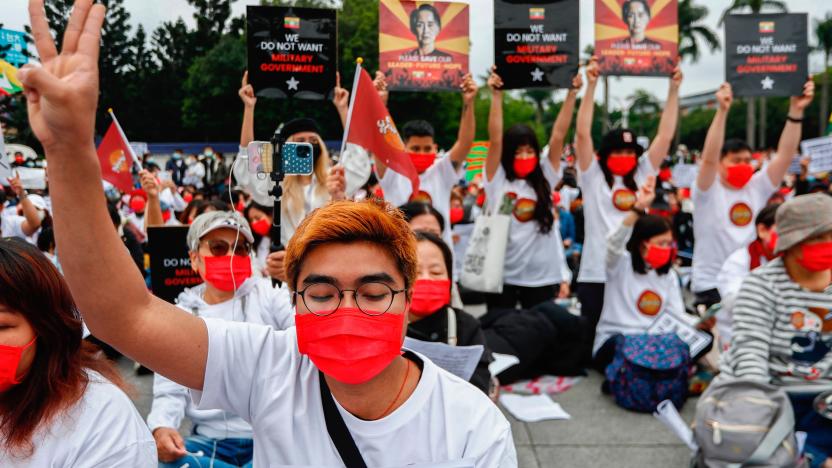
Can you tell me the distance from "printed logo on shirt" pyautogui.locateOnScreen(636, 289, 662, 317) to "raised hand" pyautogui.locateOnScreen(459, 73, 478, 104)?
206 cm

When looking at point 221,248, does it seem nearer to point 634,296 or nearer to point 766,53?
point 634,296

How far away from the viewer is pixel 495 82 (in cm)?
557

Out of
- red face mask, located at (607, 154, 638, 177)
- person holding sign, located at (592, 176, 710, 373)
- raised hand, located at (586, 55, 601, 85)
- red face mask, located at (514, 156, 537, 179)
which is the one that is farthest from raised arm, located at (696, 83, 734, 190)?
red face mask, located at (514, 156, 537, 179)

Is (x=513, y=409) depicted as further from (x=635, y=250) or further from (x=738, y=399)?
(x=738, y=399)

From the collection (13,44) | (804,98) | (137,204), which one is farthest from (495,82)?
(137,204)

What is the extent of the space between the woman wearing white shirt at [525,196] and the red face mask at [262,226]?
6.00 feet

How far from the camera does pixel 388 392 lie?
164 cm

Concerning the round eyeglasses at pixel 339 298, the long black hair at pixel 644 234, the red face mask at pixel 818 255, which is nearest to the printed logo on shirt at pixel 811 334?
the red face mask at pixel 818 255

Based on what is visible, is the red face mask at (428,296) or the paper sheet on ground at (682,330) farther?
the paper sheet on ground at (682,330)

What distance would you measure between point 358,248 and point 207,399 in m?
0.49

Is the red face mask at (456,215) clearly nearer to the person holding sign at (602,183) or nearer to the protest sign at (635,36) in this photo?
the person holding sign at (602,183)

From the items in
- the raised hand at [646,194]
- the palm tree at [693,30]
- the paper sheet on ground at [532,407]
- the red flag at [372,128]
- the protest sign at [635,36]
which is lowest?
the paper sheet on ground at [532,407]

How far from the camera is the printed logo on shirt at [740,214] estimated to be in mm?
5594

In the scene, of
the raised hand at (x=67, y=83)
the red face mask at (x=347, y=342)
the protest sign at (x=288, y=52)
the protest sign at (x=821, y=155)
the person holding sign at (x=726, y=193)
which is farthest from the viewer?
the protest sign at (x=821, y=155)
